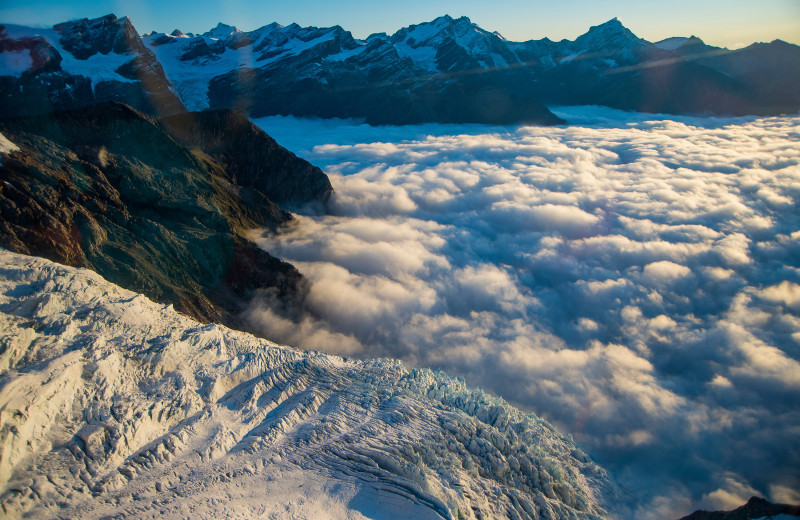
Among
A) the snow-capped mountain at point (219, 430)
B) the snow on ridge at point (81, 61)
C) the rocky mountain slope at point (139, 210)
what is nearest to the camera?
the snow-capped mountain at point (219, 430)

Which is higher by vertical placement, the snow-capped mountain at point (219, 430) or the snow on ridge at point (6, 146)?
the snow on ridge at point (6, 146)

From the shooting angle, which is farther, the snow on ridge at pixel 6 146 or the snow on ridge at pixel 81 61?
the snow on ridge at pixel 81 61

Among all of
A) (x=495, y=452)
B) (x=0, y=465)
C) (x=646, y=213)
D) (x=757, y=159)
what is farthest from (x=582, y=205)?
(x=0, y=465)

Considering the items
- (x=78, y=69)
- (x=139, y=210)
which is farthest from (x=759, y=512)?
(x=78, y=69)

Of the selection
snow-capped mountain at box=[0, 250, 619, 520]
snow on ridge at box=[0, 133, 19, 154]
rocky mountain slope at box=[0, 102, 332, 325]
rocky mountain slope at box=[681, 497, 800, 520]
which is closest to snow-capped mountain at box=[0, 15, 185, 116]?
rocky mountain slope at box=[0, 102, 332, 325]

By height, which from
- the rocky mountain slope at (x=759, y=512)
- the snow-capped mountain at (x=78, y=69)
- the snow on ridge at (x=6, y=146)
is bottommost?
the rocky mountain slope at (x=759, y=512)

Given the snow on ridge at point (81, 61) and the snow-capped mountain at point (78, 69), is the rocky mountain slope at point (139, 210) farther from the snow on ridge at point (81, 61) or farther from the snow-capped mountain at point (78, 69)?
the snow on ridge at point (81, 61)

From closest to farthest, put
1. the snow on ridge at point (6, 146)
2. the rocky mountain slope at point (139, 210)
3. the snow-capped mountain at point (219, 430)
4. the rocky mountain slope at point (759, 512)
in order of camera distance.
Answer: the snow-capped mountain at point (219, 430), the rocky mountain slope at point (759, 512), the rocky mountain slope at point (139, 210), the snow on ridge at point (6, 146)

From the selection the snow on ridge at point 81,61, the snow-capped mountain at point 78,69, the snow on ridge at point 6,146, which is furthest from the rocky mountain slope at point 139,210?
the snow on ridge at point 81,61
